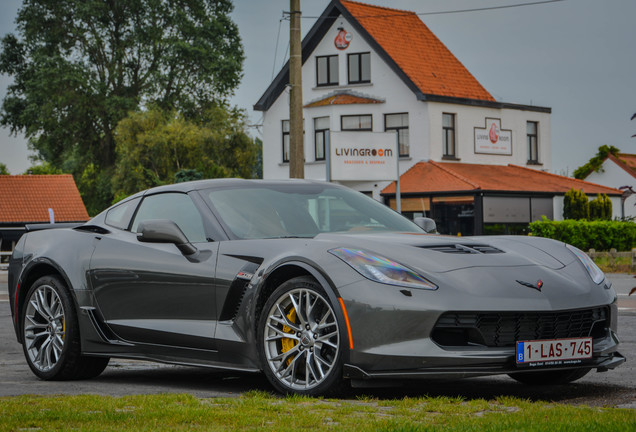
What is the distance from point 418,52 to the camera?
46.1m

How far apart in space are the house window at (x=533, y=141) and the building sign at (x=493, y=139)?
1.53m

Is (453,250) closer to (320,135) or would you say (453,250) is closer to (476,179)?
(476,179)

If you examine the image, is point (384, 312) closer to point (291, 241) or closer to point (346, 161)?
point (291, 241)

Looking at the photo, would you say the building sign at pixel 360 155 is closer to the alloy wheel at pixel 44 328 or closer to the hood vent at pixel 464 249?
the alloy wheel at pixel 44 328

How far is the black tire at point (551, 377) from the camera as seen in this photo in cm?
678

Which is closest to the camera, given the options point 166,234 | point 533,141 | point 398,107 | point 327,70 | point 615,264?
point 166,234

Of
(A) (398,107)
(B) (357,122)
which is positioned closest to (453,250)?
(A) (398,107)

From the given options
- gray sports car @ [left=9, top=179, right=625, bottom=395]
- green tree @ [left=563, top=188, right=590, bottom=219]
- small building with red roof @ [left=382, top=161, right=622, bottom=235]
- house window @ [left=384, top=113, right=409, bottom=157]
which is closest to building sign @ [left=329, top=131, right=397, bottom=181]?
small building with red roof @ [left=382, top=161, right=622, bottom=235]

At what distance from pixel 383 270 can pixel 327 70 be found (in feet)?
130

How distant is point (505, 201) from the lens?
41312mm

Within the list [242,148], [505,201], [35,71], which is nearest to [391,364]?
[505,201]

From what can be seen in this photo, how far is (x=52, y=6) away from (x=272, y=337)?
55.9m

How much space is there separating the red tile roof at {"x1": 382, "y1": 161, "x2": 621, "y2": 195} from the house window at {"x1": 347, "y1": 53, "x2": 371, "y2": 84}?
463cm

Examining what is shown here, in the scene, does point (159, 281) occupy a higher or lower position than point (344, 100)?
lower
